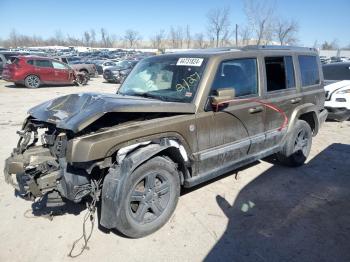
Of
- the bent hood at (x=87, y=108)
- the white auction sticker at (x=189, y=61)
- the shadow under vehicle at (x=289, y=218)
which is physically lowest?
the shadow under vehicle at (x=289, y=218)

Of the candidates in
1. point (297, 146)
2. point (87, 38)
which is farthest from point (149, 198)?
point (87, 38)

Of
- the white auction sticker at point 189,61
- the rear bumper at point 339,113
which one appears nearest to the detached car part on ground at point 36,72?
the rear bumper at point 339,113

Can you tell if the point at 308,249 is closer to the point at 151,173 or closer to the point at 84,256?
the point at 151,173

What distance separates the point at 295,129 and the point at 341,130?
3.78 meters

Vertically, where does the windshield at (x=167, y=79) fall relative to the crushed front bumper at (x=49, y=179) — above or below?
above

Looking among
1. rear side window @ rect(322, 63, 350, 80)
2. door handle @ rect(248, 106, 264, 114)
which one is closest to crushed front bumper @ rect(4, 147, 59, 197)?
door handle @ rect(248, 106, 264, 114)

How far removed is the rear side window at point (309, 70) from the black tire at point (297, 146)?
2.27 ft

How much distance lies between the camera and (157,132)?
342 cm

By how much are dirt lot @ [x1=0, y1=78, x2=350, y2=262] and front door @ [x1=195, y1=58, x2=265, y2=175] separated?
0.57 metres

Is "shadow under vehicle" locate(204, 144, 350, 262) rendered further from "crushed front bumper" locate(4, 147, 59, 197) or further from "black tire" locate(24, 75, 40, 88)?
"black tire" locate(24, 75, 40, 88)

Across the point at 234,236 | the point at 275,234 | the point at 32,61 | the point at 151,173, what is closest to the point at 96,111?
the point at 151,173

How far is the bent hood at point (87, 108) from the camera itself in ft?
10.2

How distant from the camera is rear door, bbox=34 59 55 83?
1820 cm

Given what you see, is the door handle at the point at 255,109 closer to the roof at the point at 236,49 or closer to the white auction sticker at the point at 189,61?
the roof at the point at 236,49
